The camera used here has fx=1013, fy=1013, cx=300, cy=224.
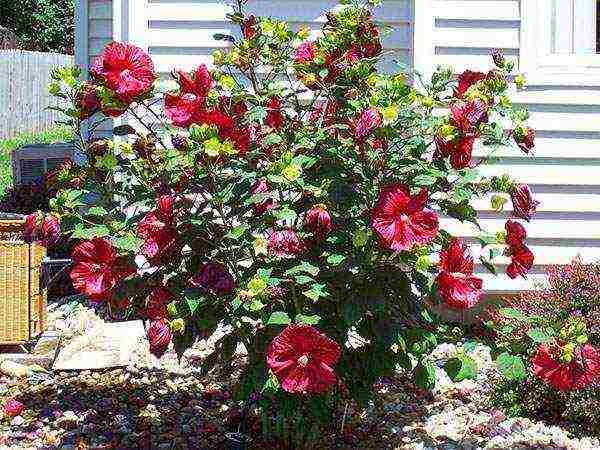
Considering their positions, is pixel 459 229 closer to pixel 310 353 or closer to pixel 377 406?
pixel 377 406

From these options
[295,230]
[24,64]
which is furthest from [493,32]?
[24,64]

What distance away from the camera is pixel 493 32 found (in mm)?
5203

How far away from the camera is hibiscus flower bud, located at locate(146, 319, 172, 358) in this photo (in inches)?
112

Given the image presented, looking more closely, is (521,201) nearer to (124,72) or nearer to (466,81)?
(466,81)

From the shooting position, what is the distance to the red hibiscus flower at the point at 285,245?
9.71 feet

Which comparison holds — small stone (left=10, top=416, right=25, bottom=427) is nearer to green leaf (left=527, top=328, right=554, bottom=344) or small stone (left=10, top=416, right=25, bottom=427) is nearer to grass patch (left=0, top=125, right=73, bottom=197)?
green leaf (left=527, top=328, right=554, bottom=344)

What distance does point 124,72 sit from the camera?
2963mm

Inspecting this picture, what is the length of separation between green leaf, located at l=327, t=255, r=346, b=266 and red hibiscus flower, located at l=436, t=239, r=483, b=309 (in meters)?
0.28

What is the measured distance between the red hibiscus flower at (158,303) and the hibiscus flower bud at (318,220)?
48cm

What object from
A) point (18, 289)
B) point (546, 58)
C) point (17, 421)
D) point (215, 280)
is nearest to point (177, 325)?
point (215, 280)

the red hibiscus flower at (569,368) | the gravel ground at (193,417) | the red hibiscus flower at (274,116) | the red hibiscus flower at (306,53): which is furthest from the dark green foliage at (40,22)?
the red hibiscus flower at (569,368)

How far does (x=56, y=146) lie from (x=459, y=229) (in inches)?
161

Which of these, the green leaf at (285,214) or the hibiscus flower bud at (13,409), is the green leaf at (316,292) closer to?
the green leaf at (285,214)

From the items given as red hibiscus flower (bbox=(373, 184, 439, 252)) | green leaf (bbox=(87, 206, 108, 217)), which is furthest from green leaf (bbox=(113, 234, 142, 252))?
red hibiscus flower (bbox=(373, 184, 439, 252))
